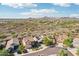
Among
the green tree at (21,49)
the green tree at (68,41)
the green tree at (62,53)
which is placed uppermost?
the green tree at (68,41)

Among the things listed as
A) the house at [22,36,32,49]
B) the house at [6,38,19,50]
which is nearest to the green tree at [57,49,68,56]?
the house at [22,36,32,49]

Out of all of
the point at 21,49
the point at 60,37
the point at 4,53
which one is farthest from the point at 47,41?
the point at 4,53

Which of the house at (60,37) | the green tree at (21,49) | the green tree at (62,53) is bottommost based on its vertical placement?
the green tree at (62,53)

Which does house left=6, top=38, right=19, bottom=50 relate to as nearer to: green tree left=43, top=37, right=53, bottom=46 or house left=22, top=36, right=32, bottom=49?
house left=22, top=36, right=32, bottom=49

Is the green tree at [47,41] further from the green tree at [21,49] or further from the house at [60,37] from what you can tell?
the green tree at [21,49]

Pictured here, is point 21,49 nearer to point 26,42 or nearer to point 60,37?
point 26,42

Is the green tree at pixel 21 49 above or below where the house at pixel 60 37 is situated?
below

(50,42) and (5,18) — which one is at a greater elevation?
(5,18)

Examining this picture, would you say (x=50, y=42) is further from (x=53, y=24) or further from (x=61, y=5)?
(x=61, y=5)

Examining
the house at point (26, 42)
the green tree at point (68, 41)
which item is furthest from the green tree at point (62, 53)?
the house at point (26, 42)

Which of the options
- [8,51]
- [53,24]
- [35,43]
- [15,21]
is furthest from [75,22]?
[8,51]

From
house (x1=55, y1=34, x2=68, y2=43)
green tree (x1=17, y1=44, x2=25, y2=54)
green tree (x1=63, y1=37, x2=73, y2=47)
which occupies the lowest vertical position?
green tree (x1=17, y1=44, x2=25, y2=54)
